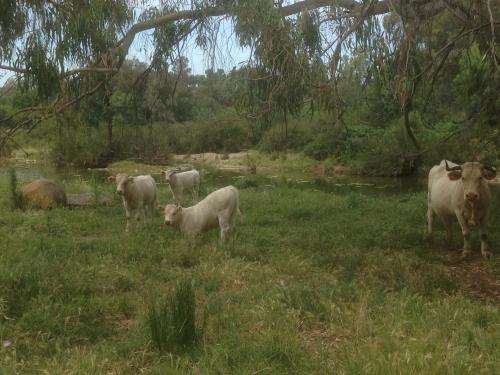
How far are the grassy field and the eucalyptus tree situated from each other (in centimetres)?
188

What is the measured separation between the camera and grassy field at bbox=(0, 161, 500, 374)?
11.9ft

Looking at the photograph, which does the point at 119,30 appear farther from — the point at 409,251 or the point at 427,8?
the point at 409,251

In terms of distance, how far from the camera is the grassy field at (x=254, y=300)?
363 cm

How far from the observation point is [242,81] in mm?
7129

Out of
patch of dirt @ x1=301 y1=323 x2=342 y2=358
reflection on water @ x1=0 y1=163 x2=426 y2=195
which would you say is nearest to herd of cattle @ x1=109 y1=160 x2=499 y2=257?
patch of dirt @ x1=301 y1=323 x2=342 y2=358

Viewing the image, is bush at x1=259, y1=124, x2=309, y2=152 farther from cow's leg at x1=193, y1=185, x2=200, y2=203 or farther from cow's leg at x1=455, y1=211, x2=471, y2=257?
cow's leg at x1=455, y1=211, x2=471, y2=257

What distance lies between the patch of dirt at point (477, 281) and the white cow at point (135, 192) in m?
5.64

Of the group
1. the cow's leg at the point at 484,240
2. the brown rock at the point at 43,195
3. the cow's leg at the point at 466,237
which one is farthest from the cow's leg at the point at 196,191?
the cow's leg at the point at 484,240

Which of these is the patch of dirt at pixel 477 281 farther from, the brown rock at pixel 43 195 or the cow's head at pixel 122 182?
the brown rock at pixel 43 195

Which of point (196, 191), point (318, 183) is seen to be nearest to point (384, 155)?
point (318, 183)

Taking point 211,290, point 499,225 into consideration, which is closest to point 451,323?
point 211,290

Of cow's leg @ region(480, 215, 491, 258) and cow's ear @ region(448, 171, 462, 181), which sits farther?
cow's ear @ region(448, 171, 462, 181)

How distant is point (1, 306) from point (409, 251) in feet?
17.3

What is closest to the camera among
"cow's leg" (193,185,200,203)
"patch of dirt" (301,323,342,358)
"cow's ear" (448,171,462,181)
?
"patch of dirt" (301,323,342,358)
